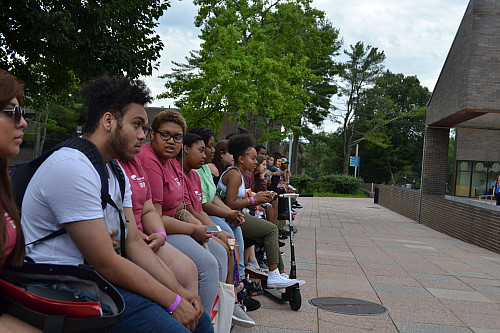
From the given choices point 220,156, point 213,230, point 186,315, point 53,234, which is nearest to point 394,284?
point 220,156

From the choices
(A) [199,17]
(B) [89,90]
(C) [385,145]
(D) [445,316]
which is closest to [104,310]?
(B) [89,90]

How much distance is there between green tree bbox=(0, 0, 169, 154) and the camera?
9047 millimetres

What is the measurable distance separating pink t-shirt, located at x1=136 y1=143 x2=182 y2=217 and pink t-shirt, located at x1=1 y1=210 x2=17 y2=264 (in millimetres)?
1578

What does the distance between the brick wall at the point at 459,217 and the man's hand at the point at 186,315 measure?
34.0 ft

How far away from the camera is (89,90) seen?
7.83 ft

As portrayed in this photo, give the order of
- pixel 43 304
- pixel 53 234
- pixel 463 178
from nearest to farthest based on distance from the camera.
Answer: pixel 43 304, pixel 53 234, pixel 463 178

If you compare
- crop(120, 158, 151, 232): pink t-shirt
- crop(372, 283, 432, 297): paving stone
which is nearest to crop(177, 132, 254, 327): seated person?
crop(120, 158, 151, 232): pink t-shirt

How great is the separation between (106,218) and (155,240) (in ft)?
1.91

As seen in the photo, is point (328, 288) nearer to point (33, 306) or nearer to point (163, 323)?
point (163, 323)

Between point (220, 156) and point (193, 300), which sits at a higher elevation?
point (220, 156)

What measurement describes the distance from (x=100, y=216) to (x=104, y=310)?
0.37 m

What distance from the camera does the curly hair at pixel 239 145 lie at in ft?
18.4

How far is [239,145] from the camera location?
5.64 metres

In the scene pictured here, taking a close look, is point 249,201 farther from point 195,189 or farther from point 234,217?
point 195,189
